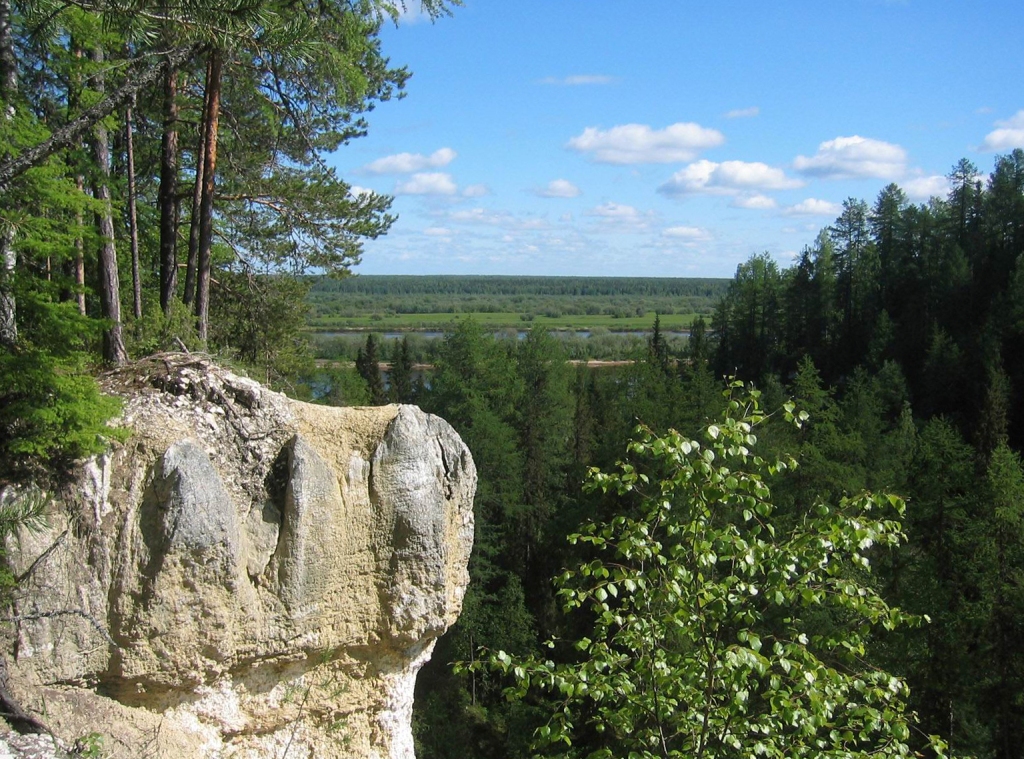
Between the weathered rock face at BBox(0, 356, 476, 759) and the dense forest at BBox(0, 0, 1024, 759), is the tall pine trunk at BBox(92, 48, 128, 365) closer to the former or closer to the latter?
the dense forest at BBox(0, 0, 1024, 759)

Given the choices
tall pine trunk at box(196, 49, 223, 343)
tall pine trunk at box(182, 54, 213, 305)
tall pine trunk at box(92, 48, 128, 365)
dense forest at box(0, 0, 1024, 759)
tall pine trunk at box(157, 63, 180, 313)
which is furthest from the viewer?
tall pine trunk at box(157, 63, 180, 313)

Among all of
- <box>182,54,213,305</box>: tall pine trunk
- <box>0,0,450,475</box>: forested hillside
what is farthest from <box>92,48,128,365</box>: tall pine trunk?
<box>182,54,213,305</box>: tall pine trunk

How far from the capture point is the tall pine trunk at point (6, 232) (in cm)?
760

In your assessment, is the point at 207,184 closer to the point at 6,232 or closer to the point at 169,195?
the point at 169,195

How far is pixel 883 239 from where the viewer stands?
7756 centimetres

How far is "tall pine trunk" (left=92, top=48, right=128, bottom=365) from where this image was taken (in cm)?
975

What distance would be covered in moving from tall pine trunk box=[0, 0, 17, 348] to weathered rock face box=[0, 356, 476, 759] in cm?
126

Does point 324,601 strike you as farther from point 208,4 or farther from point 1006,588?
point 1006,588

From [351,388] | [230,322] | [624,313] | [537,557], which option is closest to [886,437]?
[537,557]

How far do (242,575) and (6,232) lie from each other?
390 cm

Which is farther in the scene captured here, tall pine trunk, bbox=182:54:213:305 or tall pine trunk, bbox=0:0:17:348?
tall pine trunk, bbox=182:54:213:305

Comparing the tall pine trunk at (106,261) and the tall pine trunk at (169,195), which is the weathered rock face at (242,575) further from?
the tall pine trunk at (169,195)

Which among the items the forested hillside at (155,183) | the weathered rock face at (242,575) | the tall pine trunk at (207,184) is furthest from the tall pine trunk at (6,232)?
the tall pine trunk at (207,184)

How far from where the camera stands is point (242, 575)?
8562 mm
